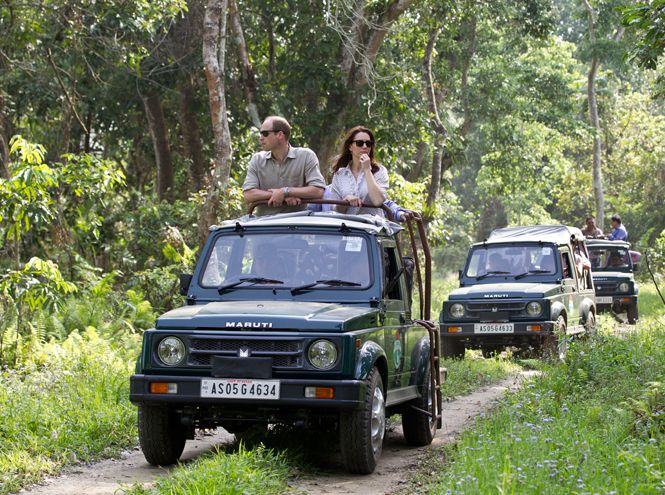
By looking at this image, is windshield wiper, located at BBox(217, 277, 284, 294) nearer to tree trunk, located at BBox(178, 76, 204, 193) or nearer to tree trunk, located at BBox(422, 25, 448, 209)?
tree trunk, located at BBox(178, 76, 204, 193)

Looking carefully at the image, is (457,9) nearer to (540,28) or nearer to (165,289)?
(540,28)

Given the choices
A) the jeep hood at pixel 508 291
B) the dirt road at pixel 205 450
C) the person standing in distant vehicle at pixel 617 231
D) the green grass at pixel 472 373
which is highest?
the person standing in distant vehicle at pixel 617 231

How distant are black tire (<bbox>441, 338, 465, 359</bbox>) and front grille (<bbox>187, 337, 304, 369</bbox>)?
7293 mm

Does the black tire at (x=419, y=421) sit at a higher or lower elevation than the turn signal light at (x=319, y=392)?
lower

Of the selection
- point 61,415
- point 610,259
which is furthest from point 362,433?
point 610,259

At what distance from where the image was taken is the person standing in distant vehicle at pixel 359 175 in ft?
23.1

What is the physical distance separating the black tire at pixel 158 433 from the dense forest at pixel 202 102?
3482 mm

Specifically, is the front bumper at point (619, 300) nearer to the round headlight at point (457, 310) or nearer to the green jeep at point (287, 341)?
the round headlight at point (457, 310)

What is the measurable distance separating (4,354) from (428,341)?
5491 millimetres

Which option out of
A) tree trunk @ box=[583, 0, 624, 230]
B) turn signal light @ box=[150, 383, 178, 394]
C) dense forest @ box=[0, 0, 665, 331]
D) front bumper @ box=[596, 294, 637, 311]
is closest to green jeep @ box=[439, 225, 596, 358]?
dense forest @ box=[0, 0, 665, 331]

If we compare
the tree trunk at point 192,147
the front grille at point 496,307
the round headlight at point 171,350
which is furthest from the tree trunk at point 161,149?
the round headlight at point 171,350

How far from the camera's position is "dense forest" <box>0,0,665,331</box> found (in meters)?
11.9

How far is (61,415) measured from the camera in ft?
22.3

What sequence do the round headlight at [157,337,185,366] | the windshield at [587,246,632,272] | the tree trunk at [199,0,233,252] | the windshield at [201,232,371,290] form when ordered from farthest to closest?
1. the windshield at [587,246,632,272]
2. the tree trunk at [199,0,233,252]
3. the windshield at [201,232,371,290]
4. the round headlight at [157,337,185,366]
